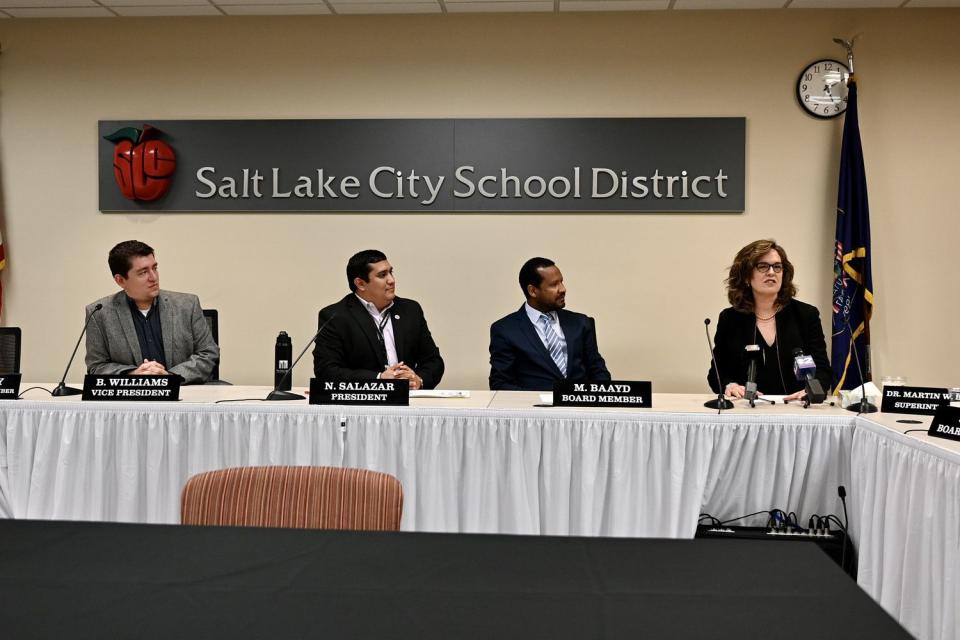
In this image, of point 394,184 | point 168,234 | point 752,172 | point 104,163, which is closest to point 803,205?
point 752,172

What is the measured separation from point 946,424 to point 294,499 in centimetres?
187

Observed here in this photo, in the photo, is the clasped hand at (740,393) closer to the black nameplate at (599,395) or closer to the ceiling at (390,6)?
the black nameplate at (599,395)

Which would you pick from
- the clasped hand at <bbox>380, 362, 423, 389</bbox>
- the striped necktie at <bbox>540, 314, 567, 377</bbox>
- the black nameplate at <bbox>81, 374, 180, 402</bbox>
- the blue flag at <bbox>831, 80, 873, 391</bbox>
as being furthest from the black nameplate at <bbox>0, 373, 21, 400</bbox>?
the blue flag at <bbox>831, 80, 873, 391</bbox>

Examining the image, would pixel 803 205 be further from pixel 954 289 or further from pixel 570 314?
pixel 570 314

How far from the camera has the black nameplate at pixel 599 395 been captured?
2904 millimetres

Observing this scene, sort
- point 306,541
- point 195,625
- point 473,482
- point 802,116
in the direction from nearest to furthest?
point 195,625, point 306,541, point 473,482, point 802,116

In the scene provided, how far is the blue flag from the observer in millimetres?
4539

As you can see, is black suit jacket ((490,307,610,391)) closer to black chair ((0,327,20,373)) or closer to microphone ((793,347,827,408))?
microphone ((793,347,827,408))

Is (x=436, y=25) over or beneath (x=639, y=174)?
over

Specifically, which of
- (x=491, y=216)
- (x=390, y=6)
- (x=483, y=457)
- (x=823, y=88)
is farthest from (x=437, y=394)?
(x=823, y=88)

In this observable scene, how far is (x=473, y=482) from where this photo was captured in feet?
9.26

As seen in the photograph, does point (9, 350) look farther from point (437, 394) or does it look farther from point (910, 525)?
point (910, 525)

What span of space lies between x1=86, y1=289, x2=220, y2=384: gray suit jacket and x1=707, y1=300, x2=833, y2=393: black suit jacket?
242 cm

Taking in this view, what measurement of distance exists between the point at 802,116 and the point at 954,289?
1.37 metres
